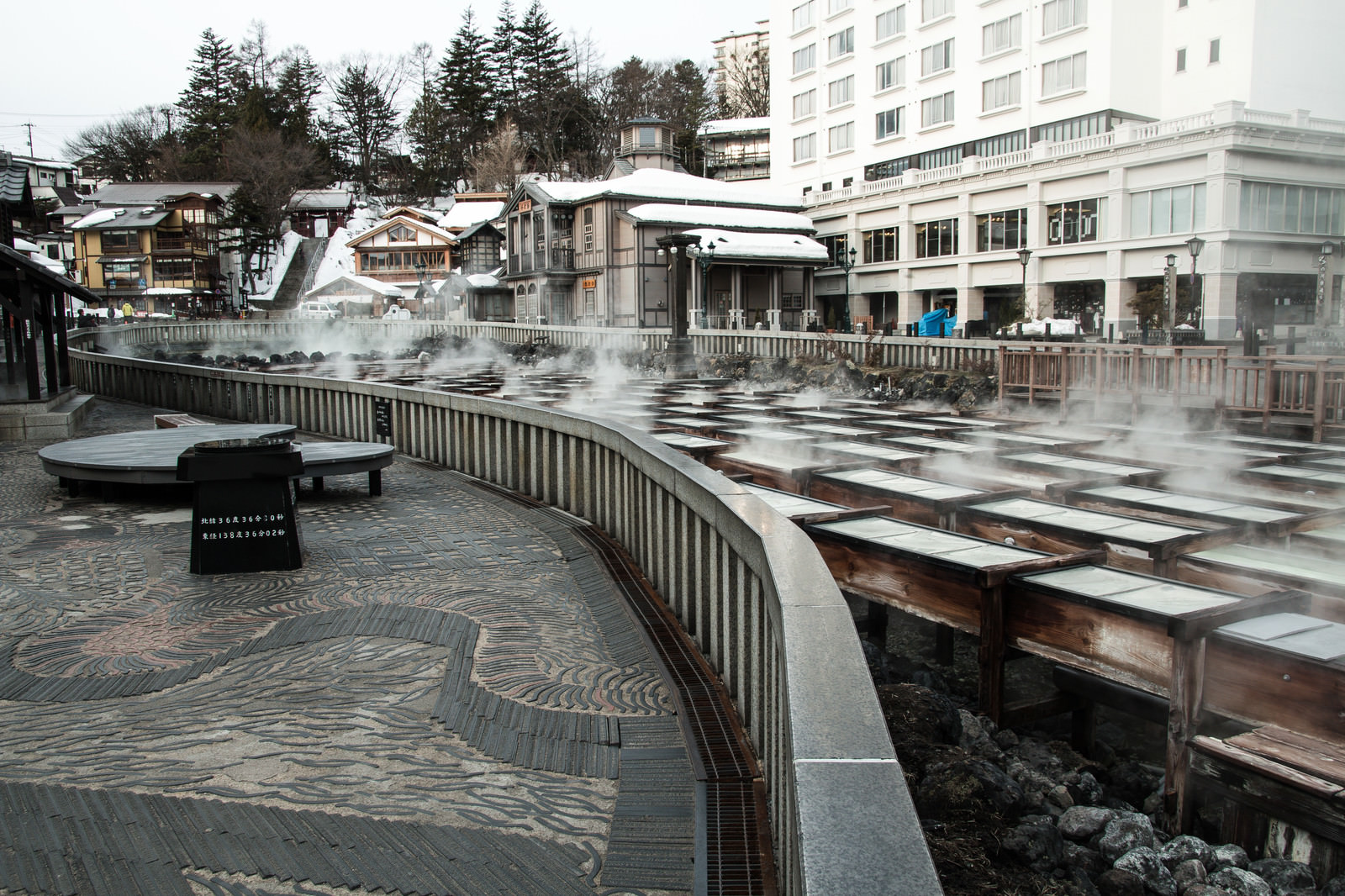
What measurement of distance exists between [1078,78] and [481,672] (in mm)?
40826

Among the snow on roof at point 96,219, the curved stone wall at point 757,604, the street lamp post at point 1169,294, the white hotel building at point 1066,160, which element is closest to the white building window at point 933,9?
the white hotel building at point 1066,160

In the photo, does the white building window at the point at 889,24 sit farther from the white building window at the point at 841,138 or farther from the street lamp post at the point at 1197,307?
the street lamp post at the point at 1197,307

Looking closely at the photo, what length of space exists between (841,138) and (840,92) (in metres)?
2.47

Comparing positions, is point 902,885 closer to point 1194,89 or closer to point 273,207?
point 1194,89

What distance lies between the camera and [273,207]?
71500 millimetres

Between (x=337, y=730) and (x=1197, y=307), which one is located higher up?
(x=1197, y=307)

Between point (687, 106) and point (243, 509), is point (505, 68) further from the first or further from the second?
point (243, 509)

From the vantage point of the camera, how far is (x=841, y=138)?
2035 inches

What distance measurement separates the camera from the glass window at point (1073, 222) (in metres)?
36.0

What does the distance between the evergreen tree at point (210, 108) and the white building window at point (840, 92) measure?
181 feet

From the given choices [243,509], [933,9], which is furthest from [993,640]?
[933,9]

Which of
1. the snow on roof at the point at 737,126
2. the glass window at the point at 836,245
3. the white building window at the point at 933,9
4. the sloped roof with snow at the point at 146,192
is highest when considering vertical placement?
the snow on roof at the point at 737,126

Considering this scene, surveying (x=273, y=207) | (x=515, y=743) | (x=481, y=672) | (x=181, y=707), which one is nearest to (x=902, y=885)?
(x=515, y=743)

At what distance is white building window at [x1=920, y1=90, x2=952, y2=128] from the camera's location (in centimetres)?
4453
